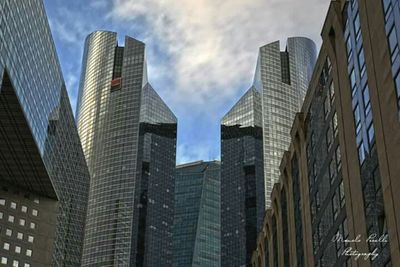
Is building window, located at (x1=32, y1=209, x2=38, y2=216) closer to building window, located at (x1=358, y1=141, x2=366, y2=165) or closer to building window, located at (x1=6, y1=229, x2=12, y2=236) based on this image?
building window, located at (x1=6, y1=229, x2=12, y2=236)

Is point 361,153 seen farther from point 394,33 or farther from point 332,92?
point 332,92

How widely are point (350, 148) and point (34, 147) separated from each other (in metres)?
69.1

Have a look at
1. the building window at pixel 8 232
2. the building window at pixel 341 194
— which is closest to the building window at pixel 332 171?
the building window at pixel 341 194

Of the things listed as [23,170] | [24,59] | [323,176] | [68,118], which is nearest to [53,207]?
[23,170]

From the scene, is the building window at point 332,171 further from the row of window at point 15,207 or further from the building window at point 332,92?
the row of window at point 15,207

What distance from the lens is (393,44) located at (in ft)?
140

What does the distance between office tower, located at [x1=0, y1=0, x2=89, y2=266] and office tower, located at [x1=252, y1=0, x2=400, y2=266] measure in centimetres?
3965

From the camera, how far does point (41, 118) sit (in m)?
111

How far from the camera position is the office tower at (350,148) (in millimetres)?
42938

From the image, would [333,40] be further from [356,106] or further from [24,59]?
[24,59]

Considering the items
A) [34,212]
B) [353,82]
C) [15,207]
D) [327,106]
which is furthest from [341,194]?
[34,212]

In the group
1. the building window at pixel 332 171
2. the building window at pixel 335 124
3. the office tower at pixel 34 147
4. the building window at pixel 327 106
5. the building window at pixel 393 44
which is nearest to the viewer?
the building window at pixel 393 44

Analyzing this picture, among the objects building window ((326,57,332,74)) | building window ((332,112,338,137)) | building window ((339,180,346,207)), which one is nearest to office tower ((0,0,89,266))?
building window ((326,57,332,74))

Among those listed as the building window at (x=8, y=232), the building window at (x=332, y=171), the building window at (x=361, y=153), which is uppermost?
the building window at (x=8, y=232)
